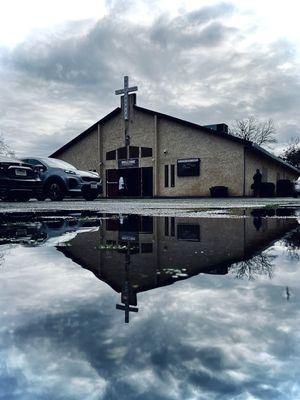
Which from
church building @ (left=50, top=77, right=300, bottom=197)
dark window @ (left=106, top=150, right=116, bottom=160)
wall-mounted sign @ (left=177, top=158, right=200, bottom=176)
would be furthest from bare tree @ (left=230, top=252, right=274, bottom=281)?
dark window @ (left=106, top=150, right=116, bottom=160)

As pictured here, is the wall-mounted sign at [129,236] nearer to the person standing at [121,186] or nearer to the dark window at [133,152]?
the person standing at [121,186]

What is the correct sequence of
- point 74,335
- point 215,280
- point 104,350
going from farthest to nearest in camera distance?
point 215,280 < point 74,335 < point 104,350

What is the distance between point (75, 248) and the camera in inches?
131

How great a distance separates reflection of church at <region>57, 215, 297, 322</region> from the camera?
2.18 m

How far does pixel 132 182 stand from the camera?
32.3 meters

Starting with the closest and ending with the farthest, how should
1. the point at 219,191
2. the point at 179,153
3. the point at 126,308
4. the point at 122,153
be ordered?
the point at 126,308 → the point at 219,191 → the point at 179,153 → the point at 122,153

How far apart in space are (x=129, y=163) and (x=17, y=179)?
19.7 meters

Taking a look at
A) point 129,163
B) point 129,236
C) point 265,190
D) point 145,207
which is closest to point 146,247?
point 129,236

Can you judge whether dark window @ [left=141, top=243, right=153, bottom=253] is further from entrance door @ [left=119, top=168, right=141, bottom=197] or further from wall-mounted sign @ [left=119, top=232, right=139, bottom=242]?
entrance door @ [left=119, top=168, right=141, bottom=197]

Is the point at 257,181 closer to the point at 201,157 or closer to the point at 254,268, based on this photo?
the point at 201,157

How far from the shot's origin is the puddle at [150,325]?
3.39ft

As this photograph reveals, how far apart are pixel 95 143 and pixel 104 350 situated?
3358 cm

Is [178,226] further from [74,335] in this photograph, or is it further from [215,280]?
[74,335]

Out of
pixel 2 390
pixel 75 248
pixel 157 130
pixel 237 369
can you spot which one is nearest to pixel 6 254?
pixel 75 248
